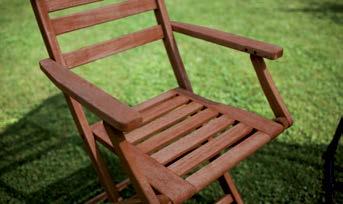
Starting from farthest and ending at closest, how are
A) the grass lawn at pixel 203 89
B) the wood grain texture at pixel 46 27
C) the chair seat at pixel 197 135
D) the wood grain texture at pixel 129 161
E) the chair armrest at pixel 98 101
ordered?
the grass lawn at pixel 203 89 < the wood grain texture at pixel 46 27 < the chair seat at pixel 197 135 < the wood grain texture at pixel 129 161 < the chair armrest at pixel 98 101

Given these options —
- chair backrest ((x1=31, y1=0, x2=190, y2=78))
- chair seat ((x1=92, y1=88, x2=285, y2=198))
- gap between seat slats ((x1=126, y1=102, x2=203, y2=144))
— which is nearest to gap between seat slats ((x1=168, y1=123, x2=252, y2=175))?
chair seat ((x1=92, y1=88, x2=285, y2=198))

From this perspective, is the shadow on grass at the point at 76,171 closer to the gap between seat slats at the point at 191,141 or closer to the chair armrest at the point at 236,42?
the gap between seat slats at the point at 191,141

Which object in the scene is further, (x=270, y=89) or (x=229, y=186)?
(x=229, y=186)

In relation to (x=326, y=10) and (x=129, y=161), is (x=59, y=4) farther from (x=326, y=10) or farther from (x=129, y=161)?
(x=326, y=10)

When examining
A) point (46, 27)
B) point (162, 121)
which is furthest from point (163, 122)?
point (46, 27)

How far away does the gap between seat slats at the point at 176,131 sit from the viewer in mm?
1644

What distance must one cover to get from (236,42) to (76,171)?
146 cm

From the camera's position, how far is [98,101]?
47.3 inches

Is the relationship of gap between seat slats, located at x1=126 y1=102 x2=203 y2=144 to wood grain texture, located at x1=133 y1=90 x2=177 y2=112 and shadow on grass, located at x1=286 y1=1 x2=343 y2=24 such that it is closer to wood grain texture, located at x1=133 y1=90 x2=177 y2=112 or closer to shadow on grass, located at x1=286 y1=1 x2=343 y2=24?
wood grain texture, located at x1=133 y1=90 x2=177 y2=112

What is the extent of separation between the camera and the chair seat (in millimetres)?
1481

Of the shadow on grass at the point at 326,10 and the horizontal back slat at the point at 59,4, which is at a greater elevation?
the horizontal back slat at the point at 59,4

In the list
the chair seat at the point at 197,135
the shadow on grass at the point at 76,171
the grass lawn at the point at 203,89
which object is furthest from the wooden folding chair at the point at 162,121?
the grass lawn at the point at 203,89

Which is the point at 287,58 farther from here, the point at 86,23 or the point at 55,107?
the point at 86,23

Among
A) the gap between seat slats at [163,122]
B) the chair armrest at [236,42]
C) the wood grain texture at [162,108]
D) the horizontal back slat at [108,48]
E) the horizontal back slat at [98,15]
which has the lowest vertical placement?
the gap between seat slats at [163,122]
